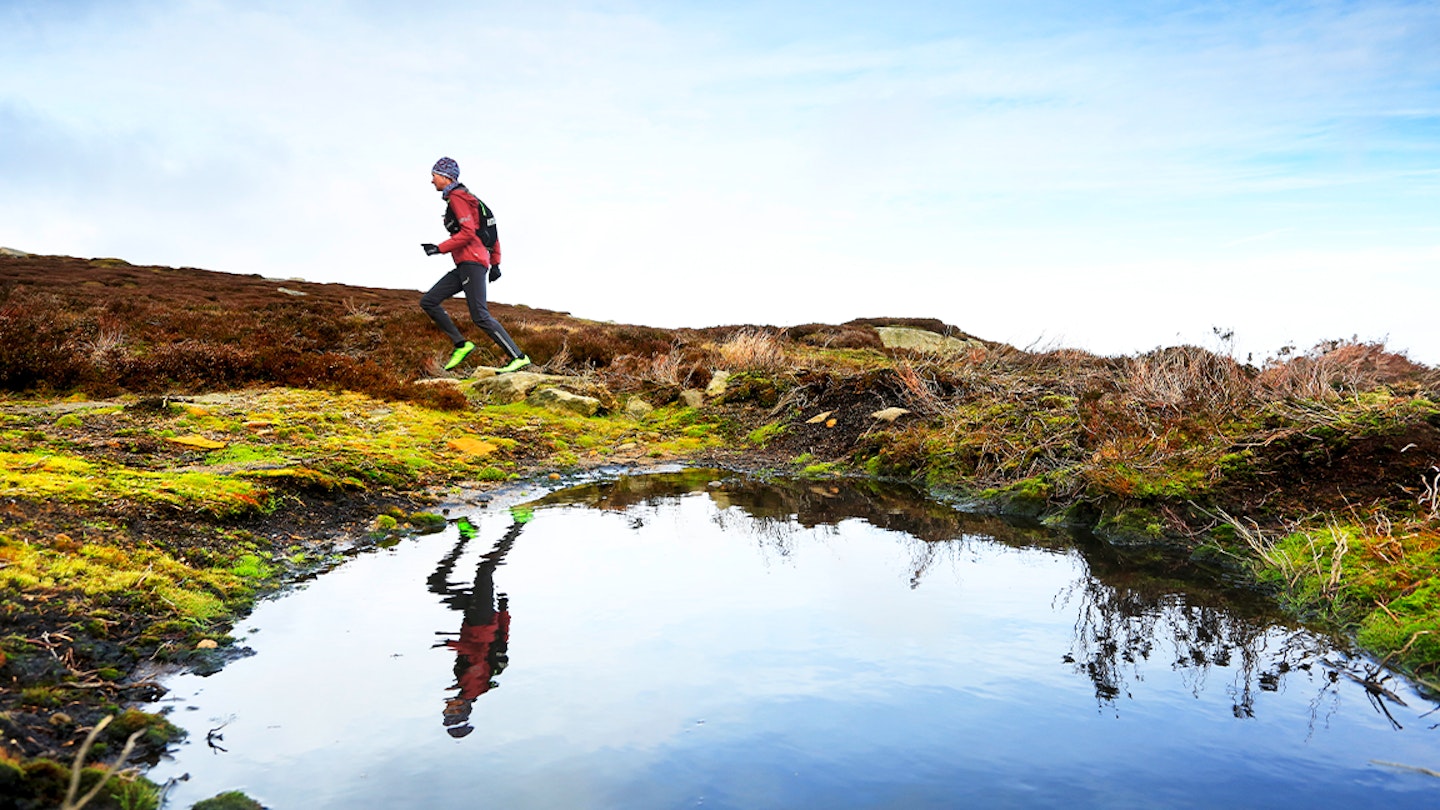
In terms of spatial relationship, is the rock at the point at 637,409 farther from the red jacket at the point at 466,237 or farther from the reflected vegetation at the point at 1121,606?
the reflected vegetation at the point at 1121,606

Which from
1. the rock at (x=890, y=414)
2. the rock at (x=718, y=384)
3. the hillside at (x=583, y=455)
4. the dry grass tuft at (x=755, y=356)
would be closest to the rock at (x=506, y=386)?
the hillside at (x=583, y=455)

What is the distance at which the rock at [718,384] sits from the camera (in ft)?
49.1

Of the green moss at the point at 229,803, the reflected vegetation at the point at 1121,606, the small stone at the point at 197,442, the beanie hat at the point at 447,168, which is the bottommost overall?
the green moss at the point at 229,803

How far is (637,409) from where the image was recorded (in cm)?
1473

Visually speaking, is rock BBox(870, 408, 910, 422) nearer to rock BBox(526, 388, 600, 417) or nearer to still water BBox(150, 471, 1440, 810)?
rock BBox(526, 388, 600, 417)

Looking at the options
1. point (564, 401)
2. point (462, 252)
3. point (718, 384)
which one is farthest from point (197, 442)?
point (718, 384)

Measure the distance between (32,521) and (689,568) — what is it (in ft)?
11.6

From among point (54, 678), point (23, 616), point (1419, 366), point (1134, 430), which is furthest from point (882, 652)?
point (1419, 366)

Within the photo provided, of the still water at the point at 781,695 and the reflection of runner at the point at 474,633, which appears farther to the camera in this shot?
the reflection of runner at the point at 474,633

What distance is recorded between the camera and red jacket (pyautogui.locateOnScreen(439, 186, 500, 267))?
35.1ft

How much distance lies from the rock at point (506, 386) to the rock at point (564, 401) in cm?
45

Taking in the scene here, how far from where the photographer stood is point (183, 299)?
23.4 metres

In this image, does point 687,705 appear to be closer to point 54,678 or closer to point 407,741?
point 407,741

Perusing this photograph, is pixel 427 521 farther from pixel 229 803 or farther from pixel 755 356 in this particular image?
pixel 755 356
